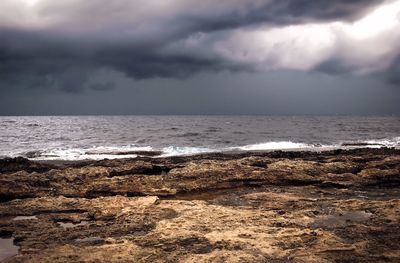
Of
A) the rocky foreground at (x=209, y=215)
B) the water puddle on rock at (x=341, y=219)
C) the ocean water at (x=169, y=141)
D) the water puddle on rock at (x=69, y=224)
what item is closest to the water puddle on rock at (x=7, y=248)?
the rocky foreground at (x=209, y=215)

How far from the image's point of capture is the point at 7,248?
27.1ft

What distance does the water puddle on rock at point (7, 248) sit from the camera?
7850 mm

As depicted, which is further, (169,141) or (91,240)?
(169,141)

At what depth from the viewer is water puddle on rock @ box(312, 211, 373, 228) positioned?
9219 millimetres

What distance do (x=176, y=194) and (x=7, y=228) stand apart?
6.28m

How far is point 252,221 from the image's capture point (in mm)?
9281

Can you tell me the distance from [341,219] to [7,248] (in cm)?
875

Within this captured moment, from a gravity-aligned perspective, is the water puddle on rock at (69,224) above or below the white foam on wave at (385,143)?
above

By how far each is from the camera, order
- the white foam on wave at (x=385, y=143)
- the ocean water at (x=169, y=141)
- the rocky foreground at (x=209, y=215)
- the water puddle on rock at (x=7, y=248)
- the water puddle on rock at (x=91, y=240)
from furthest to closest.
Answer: the white foam on wave at (x=385, y=143), the ocean water at (x=169, y=141), the water puddle on rock at (x=91, y=240), the water puddle on rock at (x=7, y=248), the rocky foreground at (x=209, y=215)

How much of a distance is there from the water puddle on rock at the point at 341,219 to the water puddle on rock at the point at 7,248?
293 inches

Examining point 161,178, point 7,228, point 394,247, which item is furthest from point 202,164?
→ point 394,247

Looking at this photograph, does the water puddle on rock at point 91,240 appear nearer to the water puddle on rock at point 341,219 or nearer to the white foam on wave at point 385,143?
the water puddle on rock at point 341,219

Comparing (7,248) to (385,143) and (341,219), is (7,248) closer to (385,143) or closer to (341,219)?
(341,219)

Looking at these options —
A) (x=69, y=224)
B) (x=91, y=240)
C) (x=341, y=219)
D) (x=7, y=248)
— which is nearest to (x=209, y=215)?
(x=91, y=240)
